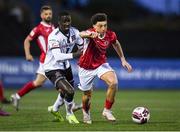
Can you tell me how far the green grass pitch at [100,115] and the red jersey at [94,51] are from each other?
1176mm

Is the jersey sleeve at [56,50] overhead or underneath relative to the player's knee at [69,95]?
overhead

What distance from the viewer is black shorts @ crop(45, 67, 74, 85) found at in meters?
13.3

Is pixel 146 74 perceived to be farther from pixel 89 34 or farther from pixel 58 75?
pixel 89 34

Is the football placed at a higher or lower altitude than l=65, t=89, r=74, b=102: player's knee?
lower

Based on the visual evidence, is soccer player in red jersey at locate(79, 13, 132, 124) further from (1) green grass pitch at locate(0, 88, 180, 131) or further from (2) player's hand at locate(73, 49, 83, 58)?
(1) green grass pitch at locate(0, 88, 180, 131)

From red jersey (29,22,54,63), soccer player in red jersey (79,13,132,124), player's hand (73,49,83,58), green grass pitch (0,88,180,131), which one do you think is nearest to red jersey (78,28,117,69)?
soccer player in red jersey (79,13,132,124)

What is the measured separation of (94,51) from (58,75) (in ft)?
2.81

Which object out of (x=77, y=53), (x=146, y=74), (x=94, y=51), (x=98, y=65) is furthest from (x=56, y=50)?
(x=146, y=74)

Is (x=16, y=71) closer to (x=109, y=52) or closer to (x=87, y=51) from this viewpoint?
(x=109, y=52)

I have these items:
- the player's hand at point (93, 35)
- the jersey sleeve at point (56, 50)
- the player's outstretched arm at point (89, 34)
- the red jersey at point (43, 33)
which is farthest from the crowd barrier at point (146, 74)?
the player's hand at point (93, 35)

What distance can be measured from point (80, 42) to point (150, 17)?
16.5 metres

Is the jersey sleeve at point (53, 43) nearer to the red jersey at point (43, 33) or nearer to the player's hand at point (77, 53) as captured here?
the player's hand at point (77, 53)

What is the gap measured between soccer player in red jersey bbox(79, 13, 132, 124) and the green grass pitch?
0.40 m

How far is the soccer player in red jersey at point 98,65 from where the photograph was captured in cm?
1303
